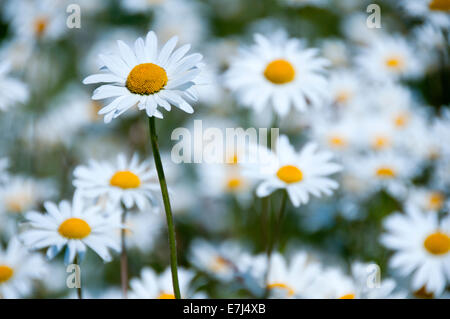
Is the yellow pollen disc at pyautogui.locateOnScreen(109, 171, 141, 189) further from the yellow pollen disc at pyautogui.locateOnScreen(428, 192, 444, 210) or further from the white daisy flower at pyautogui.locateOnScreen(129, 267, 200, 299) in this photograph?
the yellow pollen disc at pyautogui.locateOnScreen(428, 192, 444, 210)

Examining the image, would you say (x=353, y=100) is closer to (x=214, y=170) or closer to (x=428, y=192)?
(x=428, y=192)

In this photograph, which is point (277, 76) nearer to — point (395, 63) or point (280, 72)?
point (280, 72)

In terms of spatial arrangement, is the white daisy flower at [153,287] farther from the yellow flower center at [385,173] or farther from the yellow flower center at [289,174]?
the yellow flower center at [385,173]

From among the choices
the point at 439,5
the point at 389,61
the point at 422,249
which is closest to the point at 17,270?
the point at 422,249

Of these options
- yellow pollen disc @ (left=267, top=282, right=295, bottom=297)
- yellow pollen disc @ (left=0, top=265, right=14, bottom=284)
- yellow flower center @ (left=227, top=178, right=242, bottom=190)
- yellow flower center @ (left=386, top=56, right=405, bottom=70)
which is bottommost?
yellow pollen disc @ (left=267, top=282, right=295, bottom=297)

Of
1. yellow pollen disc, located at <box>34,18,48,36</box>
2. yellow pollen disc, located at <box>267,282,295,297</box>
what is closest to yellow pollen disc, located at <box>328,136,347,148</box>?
yellow pollen disc, located at <box>267,282,295,297</box>

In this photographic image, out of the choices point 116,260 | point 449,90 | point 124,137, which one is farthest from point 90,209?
point 449,90
